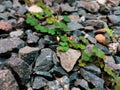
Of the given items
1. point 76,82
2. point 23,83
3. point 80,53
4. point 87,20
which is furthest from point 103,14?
point 23,83

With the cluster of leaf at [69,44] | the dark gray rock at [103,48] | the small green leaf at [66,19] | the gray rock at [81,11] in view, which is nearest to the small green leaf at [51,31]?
the cluster of leaf at [69,44]

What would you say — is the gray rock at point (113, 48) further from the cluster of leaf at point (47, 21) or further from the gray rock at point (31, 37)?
the gray rock at point (31, 37)

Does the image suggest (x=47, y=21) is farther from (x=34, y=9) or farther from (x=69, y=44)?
(x=69, y=44)

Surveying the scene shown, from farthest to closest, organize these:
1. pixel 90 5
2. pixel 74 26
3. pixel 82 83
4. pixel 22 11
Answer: pixel 90 5 < pixel 22 11 < pixel 74 26 < pixel 82 83

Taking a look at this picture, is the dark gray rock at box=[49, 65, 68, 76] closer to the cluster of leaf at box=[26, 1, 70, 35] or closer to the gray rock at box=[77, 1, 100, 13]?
the cluster of leaf at box=[26, 1, 70, 35]

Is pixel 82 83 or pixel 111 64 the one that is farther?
pixel 111 64

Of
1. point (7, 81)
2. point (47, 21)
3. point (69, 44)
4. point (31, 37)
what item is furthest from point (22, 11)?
point (7, 81)
